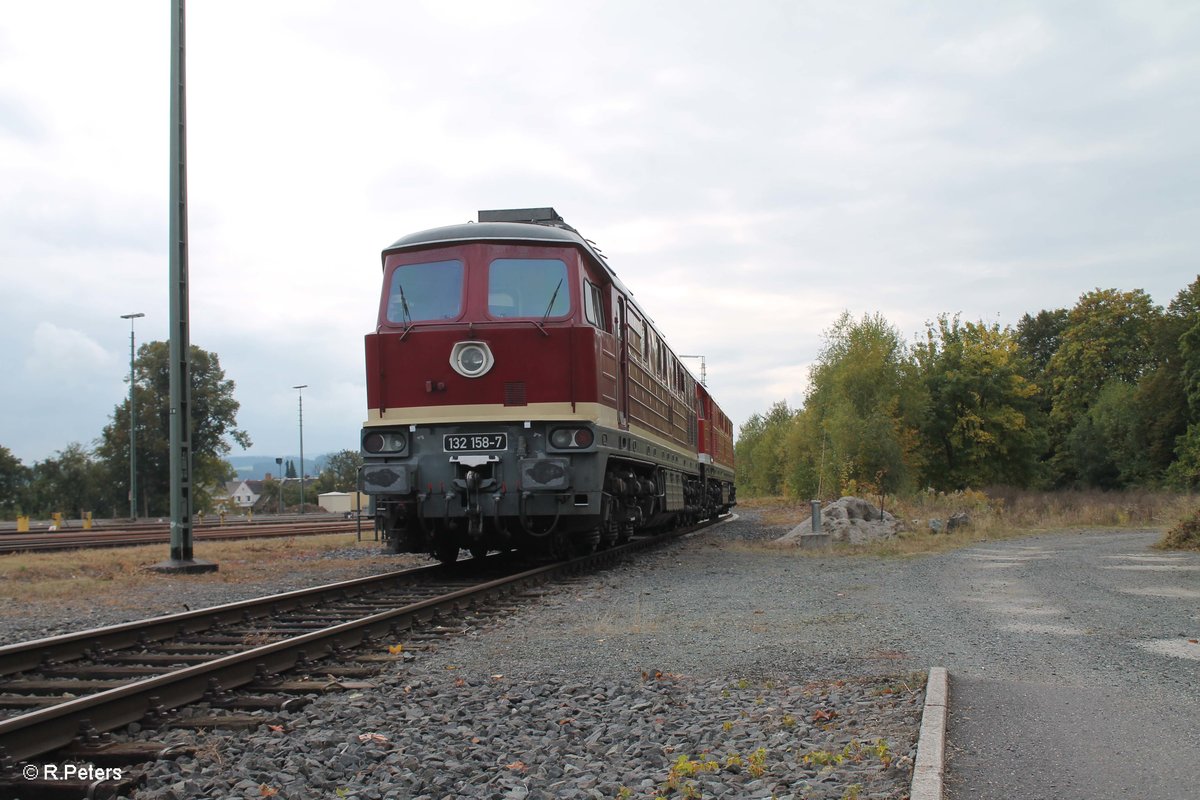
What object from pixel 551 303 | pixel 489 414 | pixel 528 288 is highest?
pixel 528 288

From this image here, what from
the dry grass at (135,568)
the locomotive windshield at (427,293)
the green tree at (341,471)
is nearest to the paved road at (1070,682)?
the locomotive windshield at (427,293)

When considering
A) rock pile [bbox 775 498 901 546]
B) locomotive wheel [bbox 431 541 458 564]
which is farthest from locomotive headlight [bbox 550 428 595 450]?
rock pile [bbox 775 498 901 546]

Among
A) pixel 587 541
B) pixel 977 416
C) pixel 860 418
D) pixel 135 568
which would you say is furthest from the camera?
pixel 977 416

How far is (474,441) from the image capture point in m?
10.6

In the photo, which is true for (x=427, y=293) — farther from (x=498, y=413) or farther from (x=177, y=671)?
(x=177, y=671)

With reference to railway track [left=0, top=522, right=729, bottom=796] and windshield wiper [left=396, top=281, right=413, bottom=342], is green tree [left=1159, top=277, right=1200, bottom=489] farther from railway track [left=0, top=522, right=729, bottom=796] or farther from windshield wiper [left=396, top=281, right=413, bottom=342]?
railway track [left=0, top=522, right=729, bottom=796]

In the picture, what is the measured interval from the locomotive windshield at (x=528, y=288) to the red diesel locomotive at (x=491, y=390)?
0.01 metres

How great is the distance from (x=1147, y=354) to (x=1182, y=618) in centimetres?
Result: 5614

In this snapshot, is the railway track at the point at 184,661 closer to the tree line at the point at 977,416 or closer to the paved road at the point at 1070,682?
the paved road at the point at 1070,682

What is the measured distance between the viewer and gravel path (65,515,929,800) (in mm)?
3939

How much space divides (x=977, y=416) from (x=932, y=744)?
43343mm

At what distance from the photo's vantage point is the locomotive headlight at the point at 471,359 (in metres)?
10.7

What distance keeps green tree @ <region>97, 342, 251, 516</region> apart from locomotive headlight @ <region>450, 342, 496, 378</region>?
49694mm

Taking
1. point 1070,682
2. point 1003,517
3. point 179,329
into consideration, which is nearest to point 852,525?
point 1003,517
